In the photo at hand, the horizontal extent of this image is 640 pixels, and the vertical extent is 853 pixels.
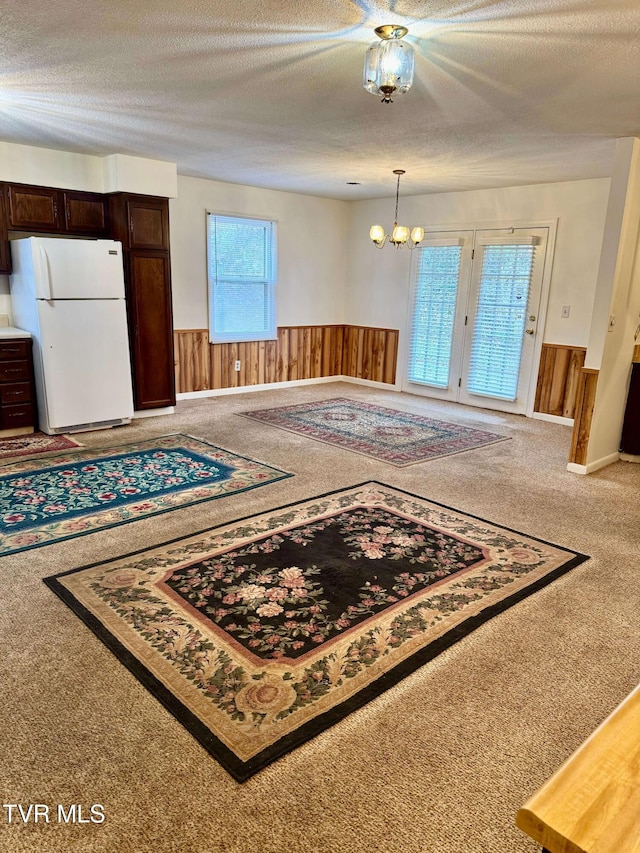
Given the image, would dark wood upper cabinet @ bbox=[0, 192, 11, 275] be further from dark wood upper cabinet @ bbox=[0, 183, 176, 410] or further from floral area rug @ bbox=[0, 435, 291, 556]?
floral area rug @ bbox=[0, 435, 291, 556]

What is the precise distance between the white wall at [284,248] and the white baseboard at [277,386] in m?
0.79

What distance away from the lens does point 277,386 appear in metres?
7.65

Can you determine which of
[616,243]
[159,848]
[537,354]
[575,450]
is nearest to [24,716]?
[159,848]

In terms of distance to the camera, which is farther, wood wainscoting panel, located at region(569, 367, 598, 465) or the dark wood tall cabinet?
the dark wood tall cabinet

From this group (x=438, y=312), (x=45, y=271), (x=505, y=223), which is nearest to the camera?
(x=45, y=271)

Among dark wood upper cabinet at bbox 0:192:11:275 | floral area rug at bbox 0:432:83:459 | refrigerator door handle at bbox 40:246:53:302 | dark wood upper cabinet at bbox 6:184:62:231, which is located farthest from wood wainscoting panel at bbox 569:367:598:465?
dark wood upper cabinet at bbox 0:192:11:275

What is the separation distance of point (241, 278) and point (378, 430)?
279 centimetres

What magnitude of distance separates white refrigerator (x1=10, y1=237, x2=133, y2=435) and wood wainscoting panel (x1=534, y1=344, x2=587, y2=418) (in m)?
4.37

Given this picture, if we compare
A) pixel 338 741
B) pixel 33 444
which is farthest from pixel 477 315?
pixel 338 741

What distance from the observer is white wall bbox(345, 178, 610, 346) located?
18.8ft

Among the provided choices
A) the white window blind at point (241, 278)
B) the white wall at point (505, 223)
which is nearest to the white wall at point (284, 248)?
the white window blind at point (241, 278)

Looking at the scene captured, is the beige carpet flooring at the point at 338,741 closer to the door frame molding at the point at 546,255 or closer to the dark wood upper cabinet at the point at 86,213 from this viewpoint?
the dark wood upper cabinet at the point at 86,213

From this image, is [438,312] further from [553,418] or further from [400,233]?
[553,418]

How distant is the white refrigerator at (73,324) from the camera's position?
15.6 ft
